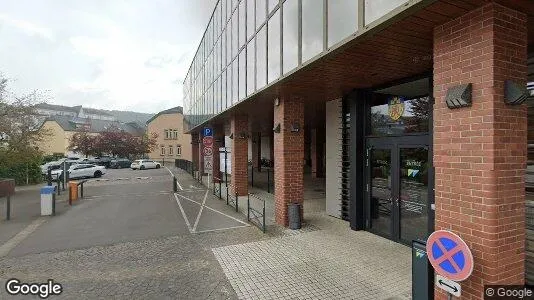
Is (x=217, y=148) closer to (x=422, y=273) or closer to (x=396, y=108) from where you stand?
(x=396, y=108)

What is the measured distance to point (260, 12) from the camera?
9.35 m

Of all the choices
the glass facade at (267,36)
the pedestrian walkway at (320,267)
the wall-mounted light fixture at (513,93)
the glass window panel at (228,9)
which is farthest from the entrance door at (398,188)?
the glass window panel at (228,9)

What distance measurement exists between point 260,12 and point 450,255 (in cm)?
804

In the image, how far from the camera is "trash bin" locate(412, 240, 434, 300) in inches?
165

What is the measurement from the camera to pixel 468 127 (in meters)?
3.89

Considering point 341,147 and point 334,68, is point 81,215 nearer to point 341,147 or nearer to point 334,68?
point 341,147

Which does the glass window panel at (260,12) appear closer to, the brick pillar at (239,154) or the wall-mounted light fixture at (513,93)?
the brick pillar at (239,154)

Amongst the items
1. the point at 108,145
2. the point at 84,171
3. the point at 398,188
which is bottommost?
the point at 84,171

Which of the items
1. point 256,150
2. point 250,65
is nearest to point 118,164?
point 256,150

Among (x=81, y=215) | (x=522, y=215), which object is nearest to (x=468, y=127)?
(x=522, y=215)

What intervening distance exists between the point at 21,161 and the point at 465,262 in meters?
24.4

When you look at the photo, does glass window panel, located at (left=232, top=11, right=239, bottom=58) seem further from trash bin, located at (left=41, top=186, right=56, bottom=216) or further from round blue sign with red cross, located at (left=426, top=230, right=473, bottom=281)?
round blue sign with red cross, located at (left=426, top=230, right=473, bottom=281)

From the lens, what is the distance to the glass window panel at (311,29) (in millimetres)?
5932

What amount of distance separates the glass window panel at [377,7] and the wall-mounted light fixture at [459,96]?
1239mm
